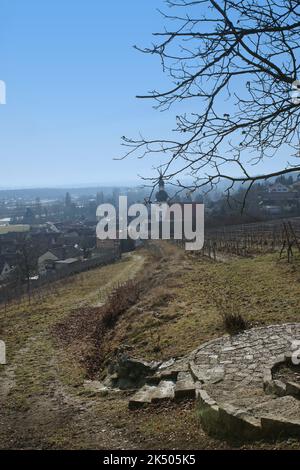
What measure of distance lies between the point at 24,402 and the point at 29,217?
149 meters

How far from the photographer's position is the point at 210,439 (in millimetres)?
4660

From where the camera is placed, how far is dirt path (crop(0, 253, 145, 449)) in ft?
18.5

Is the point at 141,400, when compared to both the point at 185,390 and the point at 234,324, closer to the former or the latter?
the point at 185,390

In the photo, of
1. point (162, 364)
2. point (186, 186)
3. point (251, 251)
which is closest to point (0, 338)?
point (162, 364)

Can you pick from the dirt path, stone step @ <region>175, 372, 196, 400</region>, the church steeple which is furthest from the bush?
the church steeple

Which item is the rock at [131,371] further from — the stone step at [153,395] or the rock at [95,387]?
the stone step at [153,395]

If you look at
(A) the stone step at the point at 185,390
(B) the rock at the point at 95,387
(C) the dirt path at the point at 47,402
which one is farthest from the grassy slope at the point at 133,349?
(A) the stone step at the point at 185,390

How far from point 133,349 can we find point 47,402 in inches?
112

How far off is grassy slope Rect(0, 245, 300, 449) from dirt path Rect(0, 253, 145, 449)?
0.02m

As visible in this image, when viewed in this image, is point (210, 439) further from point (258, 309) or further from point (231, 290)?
point (231, 290)

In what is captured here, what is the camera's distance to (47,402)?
7.62 metres

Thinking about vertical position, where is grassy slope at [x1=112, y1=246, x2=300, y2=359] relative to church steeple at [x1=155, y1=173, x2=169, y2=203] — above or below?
below

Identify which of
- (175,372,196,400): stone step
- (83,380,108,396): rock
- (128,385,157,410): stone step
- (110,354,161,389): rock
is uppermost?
(175,372,196,400): stone step

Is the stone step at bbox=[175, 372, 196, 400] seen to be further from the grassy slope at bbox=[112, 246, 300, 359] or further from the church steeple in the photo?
the church steeple
